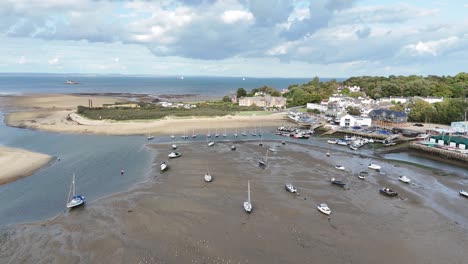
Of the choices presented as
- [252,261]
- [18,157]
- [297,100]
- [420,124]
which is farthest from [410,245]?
[297,100]

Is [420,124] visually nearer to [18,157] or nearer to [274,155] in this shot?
[274,155]

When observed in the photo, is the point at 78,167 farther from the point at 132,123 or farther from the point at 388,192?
the point at 388,192

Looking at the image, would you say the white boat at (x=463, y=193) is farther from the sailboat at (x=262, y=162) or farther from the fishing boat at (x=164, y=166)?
the fishing boat at (x=164, y=166)

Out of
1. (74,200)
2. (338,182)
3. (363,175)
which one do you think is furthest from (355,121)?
(74,200)

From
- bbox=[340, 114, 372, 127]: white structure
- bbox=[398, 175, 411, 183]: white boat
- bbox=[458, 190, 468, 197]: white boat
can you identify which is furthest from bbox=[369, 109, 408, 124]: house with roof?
bbox=[458, 190, 468, 197]: white boat

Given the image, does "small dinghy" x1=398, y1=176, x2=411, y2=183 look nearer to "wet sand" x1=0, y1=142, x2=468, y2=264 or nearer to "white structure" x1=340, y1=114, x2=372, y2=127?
"wet sand" x1=0, y1=142, x2=468, y2=264
